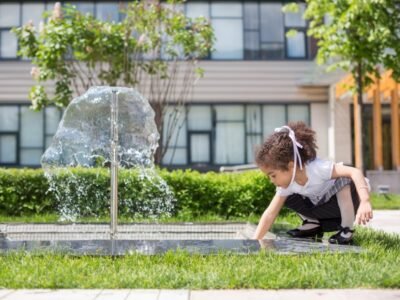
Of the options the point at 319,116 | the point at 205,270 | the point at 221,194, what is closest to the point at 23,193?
the point at 221,194

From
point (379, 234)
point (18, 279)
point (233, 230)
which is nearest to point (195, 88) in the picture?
point (233, 230)

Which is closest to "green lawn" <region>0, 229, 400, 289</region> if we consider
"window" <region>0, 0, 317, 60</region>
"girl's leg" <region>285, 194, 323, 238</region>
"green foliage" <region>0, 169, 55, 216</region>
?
"girl's leg" <region>285, 194, 323, 238</region>

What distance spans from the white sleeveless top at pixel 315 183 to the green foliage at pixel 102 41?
404 inches

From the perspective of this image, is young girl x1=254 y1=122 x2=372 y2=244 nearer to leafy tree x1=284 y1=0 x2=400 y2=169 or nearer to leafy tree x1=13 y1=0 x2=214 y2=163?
leafy tree x1=284 y1=0 x2=400 y2=169

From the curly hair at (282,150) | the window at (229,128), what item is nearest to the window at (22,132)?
the window at (229,128)

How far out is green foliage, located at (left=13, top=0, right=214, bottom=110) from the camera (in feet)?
47.1

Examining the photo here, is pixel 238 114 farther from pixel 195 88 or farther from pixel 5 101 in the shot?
pixel 5 101

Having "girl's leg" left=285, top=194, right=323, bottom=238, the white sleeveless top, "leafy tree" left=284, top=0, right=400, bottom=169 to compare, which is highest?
"leafy tree" left=284, top=0, right=400, bottom=169

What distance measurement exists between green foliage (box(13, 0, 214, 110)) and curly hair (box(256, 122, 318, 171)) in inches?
400

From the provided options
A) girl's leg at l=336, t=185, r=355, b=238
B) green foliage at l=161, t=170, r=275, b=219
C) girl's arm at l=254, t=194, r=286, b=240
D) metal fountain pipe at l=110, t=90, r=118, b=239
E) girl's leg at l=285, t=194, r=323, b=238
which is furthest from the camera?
green foliage at l=161, t=170, r=275, b=219

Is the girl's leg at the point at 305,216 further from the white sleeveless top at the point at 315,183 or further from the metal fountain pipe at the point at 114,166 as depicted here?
the metal fountain pipe at the point at 114,166

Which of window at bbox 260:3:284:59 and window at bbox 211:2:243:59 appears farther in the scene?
window at bbox 260:3:284:59

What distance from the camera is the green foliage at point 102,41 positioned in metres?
14.4

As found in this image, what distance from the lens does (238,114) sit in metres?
22.2
